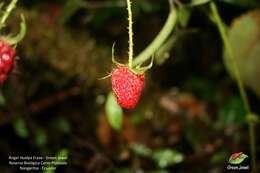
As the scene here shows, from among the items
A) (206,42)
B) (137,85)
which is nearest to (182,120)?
(206,42)

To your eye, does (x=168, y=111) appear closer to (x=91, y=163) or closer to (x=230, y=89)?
(x=230, y=89)

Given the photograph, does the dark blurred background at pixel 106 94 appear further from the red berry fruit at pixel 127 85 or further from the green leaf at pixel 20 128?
the red berry fruit at pixel 127 85

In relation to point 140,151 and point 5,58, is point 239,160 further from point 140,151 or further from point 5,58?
point 5,58

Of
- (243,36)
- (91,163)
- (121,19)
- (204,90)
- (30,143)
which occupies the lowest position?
(91,163)

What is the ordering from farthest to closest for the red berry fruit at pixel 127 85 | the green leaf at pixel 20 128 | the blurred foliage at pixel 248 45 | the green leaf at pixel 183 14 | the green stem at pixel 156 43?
1. the green leaf at pixel 20 128
2. the blurred foliage at pixel 248 45
3. the green leaf at pixel 183 14
4. the green stem at pixel 156 43
5. the red berry fruit at pixel 127 85

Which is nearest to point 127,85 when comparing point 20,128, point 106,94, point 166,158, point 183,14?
→ point 183,14

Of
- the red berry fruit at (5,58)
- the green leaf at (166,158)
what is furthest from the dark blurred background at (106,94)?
the red berry fruit at (5,58)

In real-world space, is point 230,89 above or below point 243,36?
below
